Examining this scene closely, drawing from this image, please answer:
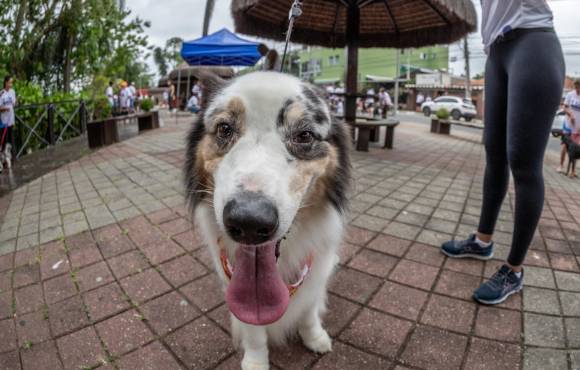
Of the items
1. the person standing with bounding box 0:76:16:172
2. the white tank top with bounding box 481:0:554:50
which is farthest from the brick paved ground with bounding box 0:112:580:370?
the person standing with bounding box 0:76:16:172

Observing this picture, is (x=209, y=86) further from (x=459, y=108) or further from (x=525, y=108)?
(x=459, y=108)

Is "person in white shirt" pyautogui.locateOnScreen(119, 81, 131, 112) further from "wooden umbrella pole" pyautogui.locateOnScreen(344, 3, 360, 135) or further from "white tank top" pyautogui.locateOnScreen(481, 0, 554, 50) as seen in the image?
"white tank top" pyautogui.locateOnScreen(481, 0, 554, 50)

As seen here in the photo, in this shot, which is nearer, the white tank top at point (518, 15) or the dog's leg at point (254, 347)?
the dog's leg at point (254, 347)

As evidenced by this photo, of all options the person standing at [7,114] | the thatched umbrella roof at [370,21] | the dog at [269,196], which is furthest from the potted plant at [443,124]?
the person standing at [7,114]

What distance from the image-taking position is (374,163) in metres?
6.27

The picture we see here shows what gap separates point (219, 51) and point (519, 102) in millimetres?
10422

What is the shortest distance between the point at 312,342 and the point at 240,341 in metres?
0.40

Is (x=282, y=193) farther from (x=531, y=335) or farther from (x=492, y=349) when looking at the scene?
(x=531, y=335)

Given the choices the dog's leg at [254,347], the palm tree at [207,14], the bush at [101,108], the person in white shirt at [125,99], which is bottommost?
the dog's leg at [254,347]

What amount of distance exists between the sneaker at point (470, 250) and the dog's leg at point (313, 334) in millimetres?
1474

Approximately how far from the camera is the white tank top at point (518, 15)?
1955 mm

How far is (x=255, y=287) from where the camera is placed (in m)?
1.42

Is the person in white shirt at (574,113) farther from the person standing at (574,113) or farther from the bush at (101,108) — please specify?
the bush at (101,108)

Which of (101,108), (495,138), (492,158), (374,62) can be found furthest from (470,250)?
(374,62)
